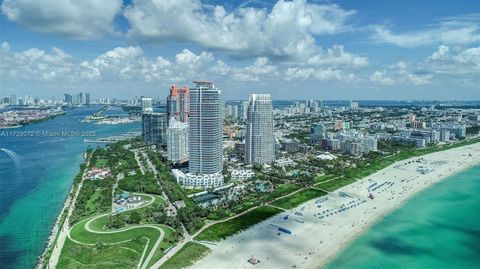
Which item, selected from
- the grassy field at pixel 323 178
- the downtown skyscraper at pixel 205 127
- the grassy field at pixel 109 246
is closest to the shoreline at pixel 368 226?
the grassy field at pixel 323 178

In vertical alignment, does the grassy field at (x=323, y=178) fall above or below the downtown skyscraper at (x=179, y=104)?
below

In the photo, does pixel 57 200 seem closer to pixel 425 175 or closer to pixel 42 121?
pixel 425 175

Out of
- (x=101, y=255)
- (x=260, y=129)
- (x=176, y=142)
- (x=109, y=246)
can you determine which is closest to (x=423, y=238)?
(x=109, y=246)

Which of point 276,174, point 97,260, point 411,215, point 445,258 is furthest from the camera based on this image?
point 276,174

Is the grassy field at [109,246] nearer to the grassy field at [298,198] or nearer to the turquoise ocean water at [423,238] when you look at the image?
the grassy field at [298,198]

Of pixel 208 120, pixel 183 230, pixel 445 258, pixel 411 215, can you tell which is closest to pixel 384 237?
pixel 445 258

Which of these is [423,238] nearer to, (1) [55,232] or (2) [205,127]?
(2) [205,127]

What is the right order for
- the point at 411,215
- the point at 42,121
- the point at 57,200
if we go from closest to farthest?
the point at 411,215
the point at 57,200
the point at 42,121
